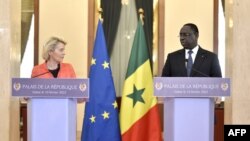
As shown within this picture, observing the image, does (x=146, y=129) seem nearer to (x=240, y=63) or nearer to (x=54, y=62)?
(x=240, y=63)

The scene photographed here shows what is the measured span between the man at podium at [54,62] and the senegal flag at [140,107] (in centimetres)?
122

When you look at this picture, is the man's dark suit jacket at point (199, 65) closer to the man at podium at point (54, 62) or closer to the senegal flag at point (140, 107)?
the man at podium at point (54, 62)

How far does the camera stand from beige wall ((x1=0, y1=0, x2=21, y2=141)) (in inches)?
234

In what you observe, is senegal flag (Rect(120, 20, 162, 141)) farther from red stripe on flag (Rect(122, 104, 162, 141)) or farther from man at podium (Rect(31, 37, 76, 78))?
man at podium (Rect(31, 37, 76, 78))

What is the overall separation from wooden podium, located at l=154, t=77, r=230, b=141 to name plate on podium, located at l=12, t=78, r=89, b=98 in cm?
65

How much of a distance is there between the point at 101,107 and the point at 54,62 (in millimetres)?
1240

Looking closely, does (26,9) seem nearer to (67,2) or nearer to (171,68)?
(67,2)

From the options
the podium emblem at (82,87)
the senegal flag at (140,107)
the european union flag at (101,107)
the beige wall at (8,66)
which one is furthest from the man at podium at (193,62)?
the beige wall at (8,66)

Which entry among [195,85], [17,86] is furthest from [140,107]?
[17,86]

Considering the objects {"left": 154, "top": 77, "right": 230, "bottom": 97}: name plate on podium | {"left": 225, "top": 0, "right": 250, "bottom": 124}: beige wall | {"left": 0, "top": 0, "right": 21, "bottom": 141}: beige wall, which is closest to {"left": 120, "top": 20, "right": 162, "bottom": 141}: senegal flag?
{"left": 225, "top": 0, "right": 250, "bottom": 124}: beige wall

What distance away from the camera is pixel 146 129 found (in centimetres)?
655

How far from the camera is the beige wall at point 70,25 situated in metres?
10.2

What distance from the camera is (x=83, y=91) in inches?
179

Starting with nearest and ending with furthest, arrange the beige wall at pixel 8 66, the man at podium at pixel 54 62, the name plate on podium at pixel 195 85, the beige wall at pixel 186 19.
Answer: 1. the name plate on podium at pixel 195 85
2. the man at podium at pixel 54 62
3. the beige wall at pixel 8 66
4. the beige wall at pixel 186 19
